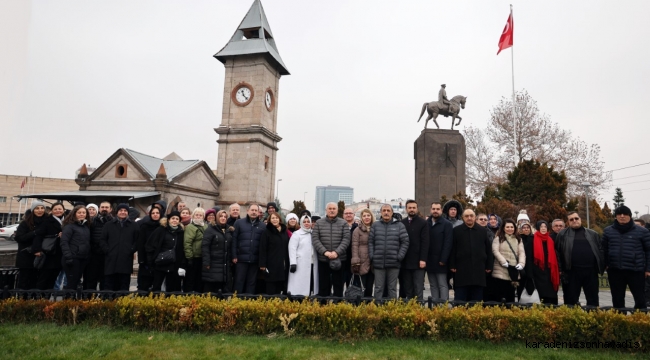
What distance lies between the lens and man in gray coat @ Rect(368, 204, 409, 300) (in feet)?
21.0

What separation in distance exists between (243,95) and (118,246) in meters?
17.8

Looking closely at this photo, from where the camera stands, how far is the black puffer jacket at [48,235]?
6691 millimetres

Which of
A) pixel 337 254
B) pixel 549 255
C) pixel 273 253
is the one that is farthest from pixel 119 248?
pixel 549 255

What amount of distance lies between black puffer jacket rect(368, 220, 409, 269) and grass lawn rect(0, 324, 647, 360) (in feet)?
5.19

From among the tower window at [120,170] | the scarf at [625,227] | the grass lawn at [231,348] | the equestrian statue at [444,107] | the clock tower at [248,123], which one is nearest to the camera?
the grass lawn at [231,348]

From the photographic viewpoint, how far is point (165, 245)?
6.59 metres

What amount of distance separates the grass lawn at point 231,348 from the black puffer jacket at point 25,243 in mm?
1868

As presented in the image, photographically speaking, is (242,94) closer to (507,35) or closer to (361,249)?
(507,35)

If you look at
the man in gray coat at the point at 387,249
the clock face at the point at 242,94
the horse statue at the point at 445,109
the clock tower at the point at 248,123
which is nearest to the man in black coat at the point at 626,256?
the man in gray coat at the point at 387,249

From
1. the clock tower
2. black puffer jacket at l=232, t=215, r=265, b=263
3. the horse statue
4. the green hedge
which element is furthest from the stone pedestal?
the green hedge

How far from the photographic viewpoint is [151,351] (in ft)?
15.0

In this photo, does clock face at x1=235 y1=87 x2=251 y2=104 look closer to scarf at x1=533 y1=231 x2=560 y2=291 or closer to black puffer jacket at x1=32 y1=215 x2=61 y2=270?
black puffer jacket at x1=32 y1=215 x2=61 y2=270

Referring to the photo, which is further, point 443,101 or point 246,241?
point 443,101

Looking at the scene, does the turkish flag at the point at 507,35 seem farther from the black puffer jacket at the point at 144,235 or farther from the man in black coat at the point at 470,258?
the black puffer jacket at the point at 144,235
